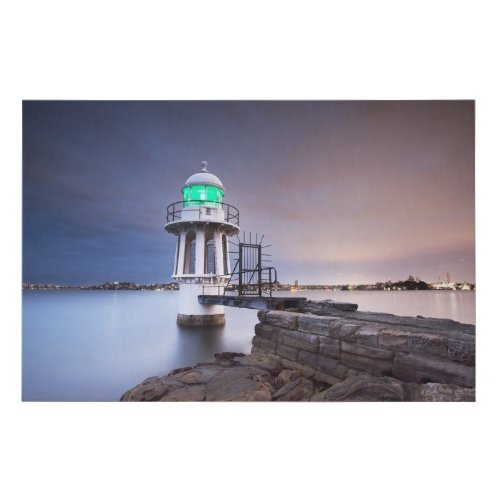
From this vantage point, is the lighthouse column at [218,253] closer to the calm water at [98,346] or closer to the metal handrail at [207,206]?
the metal handrail at [207,206]

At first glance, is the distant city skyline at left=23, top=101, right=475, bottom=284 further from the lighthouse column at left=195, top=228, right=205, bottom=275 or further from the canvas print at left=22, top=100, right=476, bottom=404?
the lighthouse column at left=195, top=228, right=205, bottom=275

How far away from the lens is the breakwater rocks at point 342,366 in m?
2.58

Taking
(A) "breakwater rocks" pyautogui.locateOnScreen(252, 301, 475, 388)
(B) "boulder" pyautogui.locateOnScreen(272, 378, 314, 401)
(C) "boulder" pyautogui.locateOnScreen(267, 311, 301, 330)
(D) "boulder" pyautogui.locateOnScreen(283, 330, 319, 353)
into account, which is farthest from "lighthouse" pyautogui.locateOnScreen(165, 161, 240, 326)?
(B) "boulder" pyautogui.locateOnScreen(272, 378, 314, 401)

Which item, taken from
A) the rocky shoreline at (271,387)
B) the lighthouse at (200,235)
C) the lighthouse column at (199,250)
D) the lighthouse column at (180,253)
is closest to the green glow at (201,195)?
Result: the lighthouse at (200,235)

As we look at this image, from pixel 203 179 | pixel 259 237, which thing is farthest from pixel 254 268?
pixel 203 179

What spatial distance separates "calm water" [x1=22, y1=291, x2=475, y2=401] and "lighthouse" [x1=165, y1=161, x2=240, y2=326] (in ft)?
1.71

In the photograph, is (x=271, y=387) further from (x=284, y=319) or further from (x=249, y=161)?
(x=249, y=161)

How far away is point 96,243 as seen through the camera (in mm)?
5727

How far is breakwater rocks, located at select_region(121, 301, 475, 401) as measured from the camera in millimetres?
2582

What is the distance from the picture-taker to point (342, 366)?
3.21 metres

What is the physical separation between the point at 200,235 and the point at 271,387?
17.8 feet
